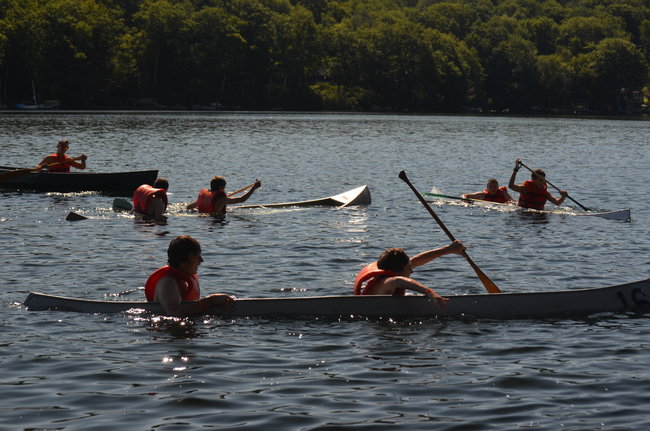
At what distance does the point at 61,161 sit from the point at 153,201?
6495 mm

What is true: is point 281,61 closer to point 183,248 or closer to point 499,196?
point 499,196

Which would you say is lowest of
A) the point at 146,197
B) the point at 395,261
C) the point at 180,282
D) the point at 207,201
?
the point at 207,201

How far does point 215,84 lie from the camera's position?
141375 mm

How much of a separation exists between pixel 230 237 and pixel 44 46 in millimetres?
102159

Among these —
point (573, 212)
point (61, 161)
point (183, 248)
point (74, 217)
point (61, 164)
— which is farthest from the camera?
point (61, 164)

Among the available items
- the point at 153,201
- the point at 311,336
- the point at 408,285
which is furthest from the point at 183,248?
the point at 153,201

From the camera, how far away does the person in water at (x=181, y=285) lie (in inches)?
436

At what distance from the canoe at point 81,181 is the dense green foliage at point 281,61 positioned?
299 feet

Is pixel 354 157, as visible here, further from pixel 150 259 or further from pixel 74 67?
pixel 74 67

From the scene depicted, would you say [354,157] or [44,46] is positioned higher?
[44,46]

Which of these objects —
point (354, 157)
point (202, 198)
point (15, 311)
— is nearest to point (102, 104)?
point (354, 157)

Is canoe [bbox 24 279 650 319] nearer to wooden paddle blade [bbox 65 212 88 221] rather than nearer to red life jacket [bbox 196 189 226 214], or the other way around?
wooden paddle blade [bbox 65 212 88 221]

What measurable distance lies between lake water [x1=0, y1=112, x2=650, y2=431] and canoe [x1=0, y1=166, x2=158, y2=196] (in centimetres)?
40

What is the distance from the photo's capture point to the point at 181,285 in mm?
11359
